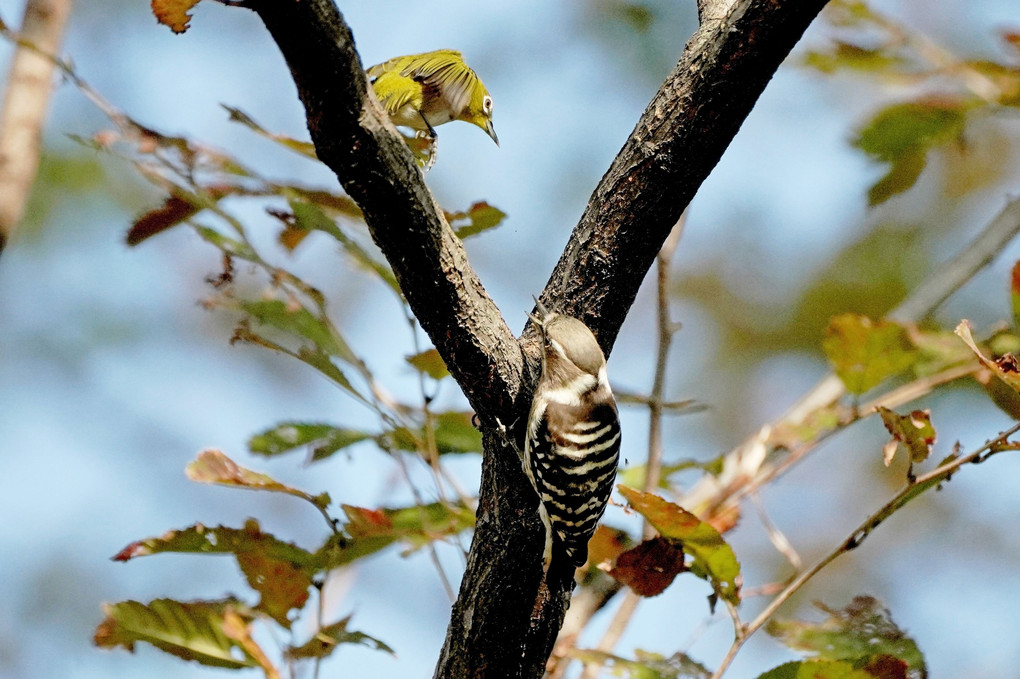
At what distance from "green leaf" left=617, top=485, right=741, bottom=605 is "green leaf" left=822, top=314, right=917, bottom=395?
0.80 meters

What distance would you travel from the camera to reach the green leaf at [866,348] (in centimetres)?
277

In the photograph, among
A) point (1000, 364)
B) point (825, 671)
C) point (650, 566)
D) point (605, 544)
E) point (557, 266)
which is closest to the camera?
point (1000, 364)

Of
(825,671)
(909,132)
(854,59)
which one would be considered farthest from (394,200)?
(854,59)

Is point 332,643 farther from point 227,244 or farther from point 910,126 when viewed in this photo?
point 910,126

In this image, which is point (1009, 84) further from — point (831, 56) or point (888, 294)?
point (888, 294)

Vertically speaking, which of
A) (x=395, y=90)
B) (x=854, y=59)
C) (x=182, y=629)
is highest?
(x=854, y=59)

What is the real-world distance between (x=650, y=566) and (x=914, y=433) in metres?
0.75

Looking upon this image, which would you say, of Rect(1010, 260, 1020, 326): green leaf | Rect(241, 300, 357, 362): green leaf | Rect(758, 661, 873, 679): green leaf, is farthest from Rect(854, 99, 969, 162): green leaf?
Rect(241, 300, 357, 362): green leaf

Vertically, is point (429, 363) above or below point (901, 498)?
above

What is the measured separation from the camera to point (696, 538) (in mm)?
2266

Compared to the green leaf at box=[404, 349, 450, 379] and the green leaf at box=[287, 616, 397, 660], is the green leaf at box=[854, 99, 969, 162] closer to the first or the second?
the green leaf at box=[404, 349, 450, 379]

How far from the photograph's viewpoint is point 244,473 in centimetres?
236

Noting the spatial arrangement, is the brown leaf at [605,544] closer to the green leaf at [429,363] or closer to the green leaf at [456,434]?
the green leaf at [456,434]

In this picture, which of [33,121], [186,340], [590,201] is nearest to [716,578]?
[590,201]
